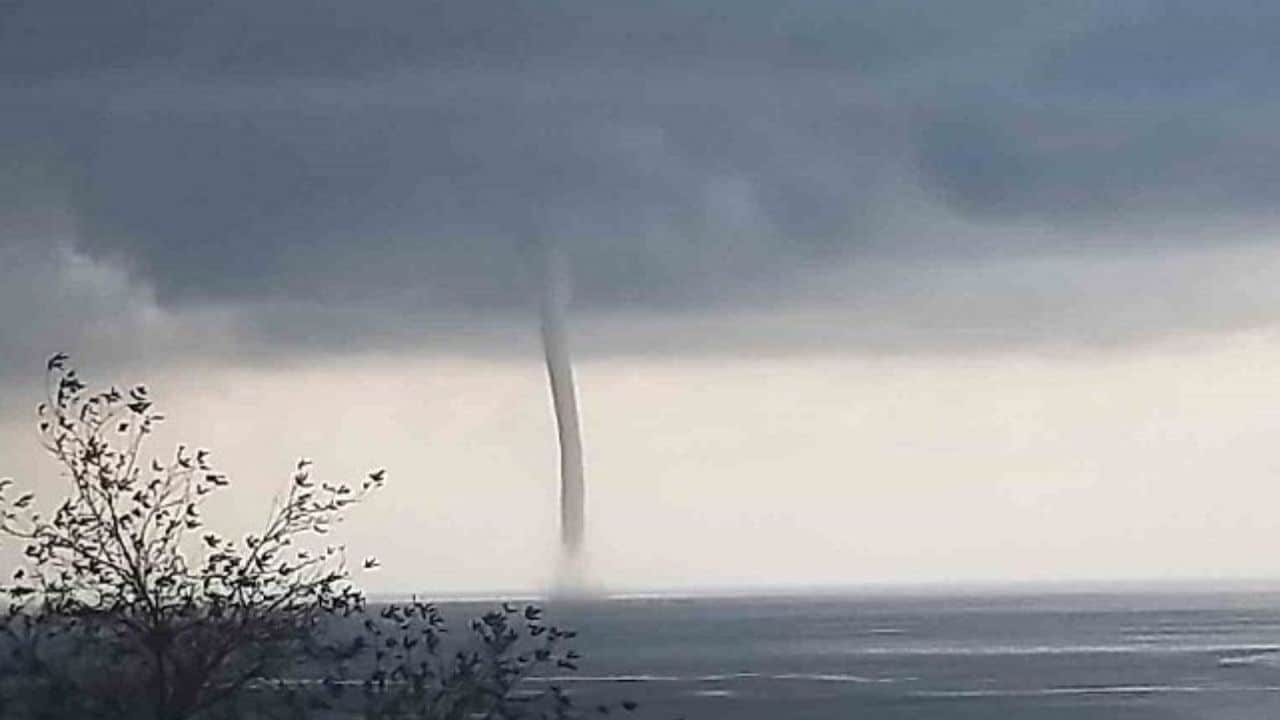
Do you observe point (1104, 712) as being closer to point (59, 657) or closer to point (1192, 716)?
point (1192, 716)

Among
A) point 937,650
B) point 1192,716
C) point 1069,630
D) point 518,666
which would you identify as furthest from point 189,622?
point 1069,630

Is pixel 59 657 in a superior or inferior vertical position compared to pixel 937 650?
inferior

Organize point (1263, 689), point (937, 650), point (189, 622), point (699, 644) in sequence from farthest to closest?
point (699, 644), point (937, 650), point (1263, 689), point (189, 622)

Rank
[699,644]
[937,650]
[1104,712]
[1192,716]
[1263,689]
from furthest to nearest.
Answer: [699,644] < [937,650] < [1263,689] < [1104,712] < [1192,716]

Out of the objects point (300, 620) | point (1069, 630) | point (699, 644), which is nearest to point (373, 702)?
point (300, 620)

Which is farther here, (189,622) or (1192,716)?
(1192,716)

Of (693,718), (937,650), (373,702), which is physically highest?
(937,650)

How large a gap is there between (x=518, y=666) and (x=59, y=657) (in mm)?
2776

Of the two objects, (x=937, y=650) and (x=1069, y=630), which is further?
(x=1069, y=630)

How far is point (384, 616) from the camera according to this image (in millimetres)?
16609

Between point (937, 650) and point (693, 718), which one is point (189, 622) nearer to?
point (693, 718)

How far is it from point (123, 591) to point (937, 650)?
129 m

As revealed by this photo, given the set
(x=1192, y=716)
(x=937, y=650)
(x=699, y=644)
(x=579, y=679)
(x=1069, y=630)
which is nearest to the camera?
(x=1192, y=716)

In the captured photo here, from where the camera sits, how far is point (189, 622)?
51.1 ft
